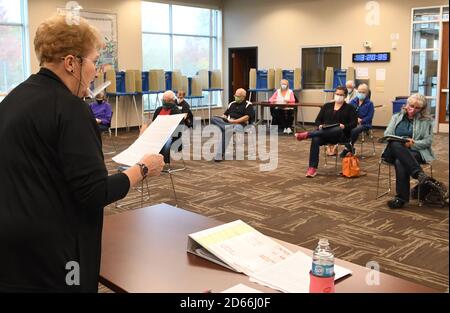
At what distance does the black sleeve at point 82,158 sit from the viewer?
129 cm

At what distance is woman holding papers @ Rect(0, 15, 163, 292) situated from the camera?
4.25 feet

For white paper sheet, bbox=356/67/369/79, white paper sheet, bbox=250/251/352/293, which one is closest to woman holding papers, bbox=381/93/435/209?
white paper sheet, bbox=250/251/352/293

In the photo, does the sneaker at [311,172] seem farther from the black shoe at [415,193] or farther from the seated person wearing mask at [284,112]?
the seated person wearing mask at [284,112]

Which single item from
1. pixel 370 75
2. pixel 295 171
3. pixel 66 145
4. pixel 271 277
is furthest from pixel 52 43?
pixel 370 75

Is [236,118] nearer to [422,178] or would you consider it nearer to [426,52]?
[422,178]

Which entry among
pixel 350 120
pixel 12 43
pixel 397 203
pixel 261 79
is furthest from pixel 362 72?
pixel 12 43

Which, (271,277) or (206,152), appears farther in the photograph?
(206,152)

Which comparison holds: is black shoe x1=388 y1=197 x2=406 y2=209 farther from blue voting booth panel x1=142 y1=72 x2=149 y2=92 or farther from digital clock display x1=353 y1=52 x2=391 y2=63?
blue voting booth panel x1=142 y1=72 x2=149 y2=92

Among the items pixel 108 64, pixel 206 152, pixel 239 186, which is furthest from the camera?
pixel 108 64

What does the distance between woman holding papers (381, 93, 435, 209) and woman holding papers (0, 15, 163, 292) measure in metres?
4.05

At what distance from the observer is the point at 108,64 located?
11078 millimetres

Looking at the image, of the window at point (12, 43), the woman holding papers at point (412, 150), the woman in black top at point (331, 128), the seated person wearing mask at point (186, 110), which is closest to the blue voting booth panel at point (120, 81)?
the window at point (12, 43)

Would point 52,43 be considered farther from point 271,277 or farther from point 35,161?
point 271,277
